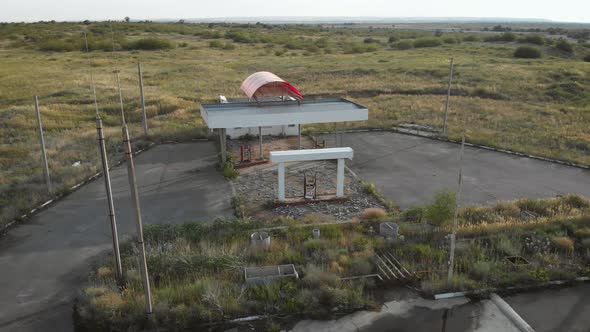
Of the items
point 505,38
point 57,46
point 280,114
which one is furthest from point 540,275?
point 505,38

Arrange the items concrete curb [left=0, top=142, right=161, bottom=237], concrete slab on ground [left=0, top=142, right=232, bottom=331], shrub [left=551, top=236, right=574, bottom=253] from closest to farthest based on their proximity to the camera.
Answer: concrete slab on ground [left=0, top=142, right=232, bottom=331]
shrub [left=551, top=236, right=574, bottom=253]
concrete curb [left=0, top=142, right=161, bottom=237]

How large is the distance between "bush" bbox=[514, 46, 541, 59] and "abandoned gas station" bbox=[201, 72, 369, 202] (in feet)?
177

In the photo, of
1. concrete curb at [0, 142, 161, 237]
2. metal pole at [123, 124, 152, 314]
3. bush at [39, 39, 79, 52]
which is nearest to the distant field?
bush at [39, 39, 79, 52]

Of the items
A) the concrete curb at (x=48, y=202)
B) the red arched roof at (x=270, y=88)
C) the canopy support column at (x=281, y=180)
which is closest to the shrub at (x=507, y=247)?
the canopy support column at (x=281, y=180)

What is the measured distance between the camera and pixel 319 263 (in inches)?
442

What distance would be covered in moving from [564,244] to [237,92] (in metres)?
29.9

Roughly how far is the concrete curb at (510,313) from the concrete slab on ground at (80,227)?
8245 millimetres

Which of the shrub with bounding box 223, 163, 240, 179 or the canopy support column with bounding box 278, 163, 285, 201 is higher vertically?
the canopy support column with bounding box 278, 163, 285, 201

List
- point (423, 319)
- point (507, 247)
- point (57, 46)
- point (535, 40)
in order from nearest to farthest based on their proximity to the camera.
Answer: point (423, 319) → point (507, 247) → point (57, 46) → point (535, 40)

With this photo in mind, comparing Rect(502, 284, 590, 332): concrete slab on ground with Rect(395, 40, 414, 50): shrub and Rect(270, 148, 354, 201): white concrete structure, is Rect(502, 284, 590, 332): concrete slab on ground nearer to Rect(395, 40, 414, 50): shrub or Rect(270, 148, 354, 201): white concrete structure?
Rect(270, 148, 354, 201): white concrete structure

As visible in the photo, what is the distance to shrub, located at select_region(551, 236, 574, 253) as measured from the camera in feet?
39.0

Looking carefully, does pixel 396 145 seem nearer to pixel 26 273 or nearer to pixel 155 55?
pixel 26 273

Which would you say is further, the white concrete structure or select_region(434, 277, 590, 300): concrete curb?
the white concrete structure

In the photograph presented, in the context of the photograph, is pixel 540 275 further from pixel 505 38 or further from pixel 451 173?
pixel 505 38
